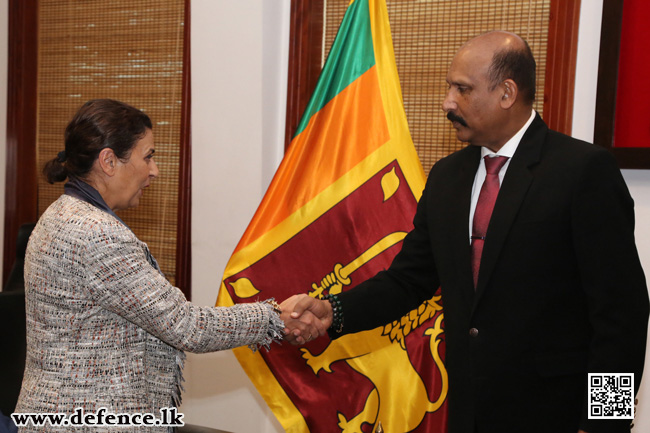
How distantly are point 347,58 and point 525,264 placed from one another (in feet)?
4.47

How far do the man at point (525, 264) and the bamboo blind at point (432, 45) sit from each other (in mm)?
1188

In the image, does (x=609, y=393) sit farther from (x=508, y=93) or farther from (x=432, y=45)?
(x=432, y=45)

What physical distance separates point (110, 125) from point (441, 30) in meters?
1.75

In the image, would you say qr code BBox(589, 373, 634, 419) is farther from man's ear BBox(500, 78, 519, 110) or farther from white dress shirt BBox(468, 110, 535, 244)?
man's ear BBox(500, 78, 519, 110)

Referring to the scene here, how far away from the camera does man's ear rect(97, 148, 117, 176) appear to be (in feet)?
5.79

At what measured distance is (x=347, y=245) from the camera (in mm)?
2516

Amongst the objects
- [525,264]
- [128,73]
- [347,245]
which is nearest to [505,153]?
[525,264]

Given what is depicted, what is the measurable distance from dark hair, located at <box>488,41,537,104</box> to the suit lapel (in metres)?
0.16

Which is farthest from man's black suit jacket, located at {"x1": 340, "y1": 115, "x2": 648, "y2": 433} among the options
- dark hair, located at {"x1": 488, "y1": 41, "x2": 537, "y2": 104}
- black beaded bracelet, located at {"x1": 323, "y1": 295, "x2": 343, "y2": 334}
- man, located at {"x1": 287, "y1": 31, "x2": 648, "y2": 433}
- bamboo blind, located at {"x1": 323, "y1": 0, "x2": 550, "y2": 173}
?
bamboo blind, located at {"x1": 323, "y1": 0, "x2": 550, "y2": 173}

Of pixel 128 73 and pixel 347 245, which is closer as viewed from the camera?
pixel 347 245

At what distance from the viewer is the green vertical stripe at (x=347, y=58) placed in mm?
2590

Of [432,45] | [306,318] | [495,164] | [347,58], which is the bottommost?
[306,318]

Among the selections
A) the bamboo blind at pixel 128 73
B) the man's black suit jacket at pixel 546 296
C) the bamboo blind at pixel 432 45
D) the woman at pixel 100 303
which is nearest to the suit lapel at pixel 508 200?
the man's black suit jacket at pixel 546 296

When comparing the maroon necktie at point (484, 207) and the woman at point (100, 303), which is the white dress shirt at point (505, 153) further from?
Answer: the woman at point (100, 303)
